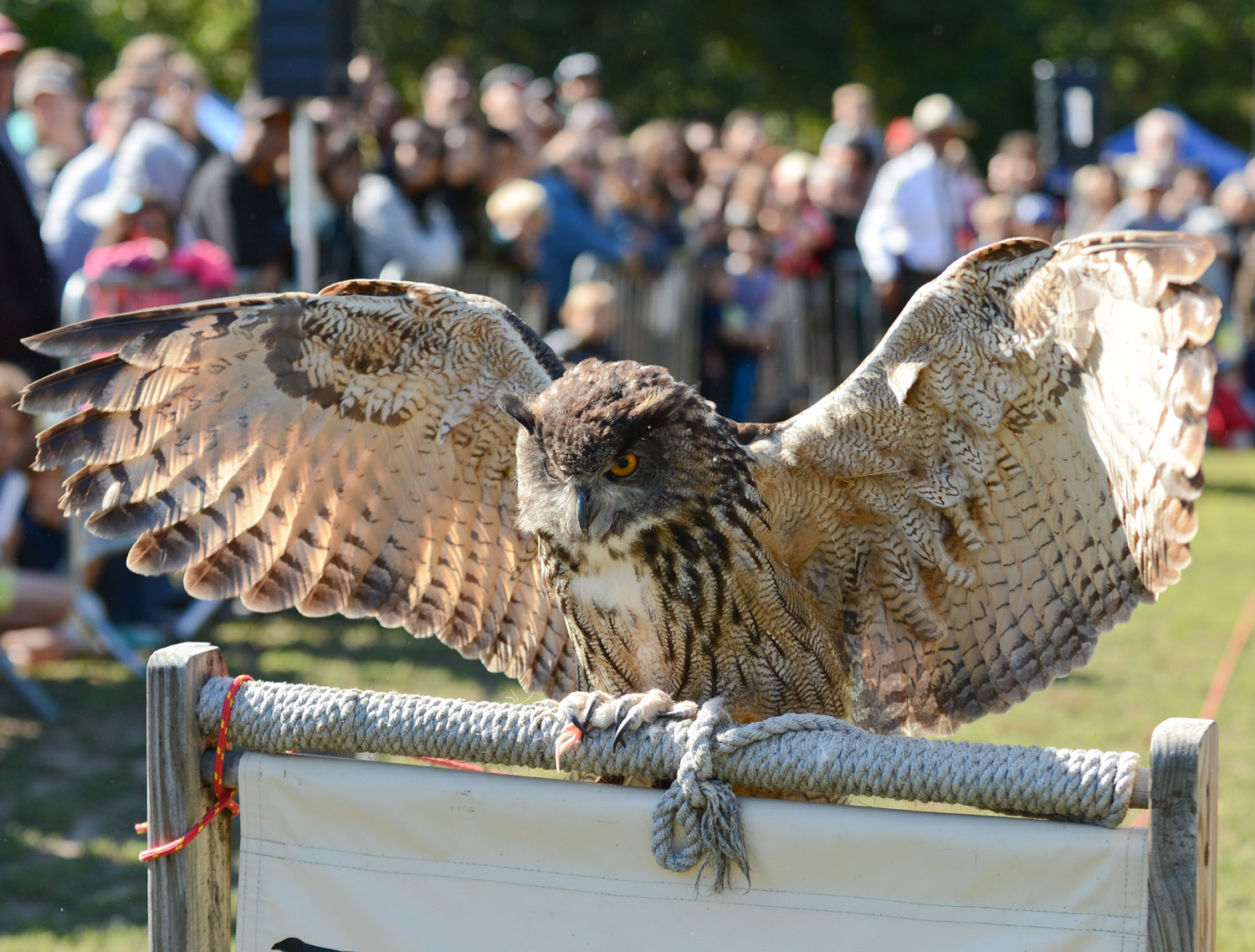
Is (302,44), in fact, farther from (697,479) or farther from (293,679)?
(697,479)

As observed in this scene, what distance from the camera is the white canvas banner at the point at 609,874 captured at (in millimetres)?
1910

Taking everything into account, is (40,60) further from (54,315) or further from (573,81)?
(573,81)

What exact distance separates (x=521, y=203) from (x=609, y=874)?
661cm

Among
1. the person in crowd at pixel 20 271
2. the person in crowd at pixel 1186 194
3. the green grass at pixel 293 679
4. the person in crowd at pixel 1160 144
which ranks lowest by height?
the green grass at pixel 293 679

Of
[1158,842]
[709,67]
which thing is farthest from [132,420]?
[709,67]

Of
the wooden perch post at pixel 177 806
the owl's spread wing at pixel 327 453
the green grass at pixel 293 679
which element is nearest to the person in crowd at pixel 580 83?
the green grass at pixel 293 679

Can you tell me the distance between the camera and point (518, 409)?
2963 millimetres

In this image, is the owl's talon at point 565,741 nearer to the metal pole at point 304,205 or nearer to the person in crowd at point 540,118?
the metal pole at point 304,205

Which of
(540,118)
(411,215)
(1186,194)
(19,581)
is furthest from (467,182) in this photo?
(1186,194)

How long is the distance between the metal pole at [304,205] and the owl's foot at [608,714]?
16.5ft

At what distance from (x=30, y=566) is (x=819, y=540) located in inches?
175

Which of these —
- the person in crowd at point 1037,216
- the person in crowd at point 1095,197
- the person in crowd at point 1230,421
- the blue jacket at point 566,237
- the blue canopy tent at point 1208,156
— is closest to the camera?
the blue jacket at point 566,237

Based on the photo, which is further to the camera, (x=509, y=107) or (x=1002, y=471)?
(x=509, y=107)

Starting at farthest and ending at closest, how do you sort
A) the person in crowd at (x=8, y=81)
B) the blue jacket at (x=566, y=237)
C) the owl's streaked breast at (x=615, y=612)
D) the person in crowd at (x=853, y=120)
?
1. the person in crowd at (x=853, y=120)
2. the blue jacket at (x=566, y=237)
3. the person in crowd at (x=8, y=81)
4. the owl's streaked breast at (x=615, y=612)
